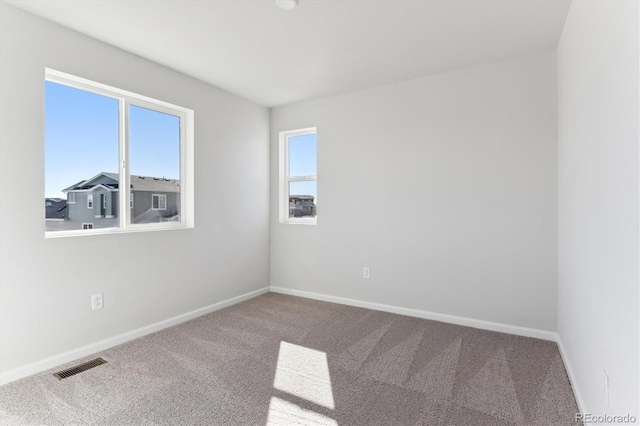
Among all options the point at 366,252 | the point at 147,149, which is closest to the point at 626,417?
the point at 366,252

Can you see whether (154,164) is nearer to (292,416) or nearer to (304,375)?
(304,375)

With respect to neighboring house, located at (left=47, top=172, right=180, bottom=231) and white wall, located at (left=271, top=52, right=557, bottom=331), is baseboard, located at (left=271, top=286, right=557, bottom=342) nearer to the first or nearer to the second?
white wall, located at (left=271, top=52, right=557, bottom=331)

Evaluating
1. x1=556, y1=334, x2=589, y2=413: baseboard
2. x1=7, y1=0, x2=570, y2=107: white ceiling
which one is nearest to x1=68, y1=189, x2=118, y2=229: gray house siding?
x1=7, y1=0, x2=570, y2=107: white ceiling

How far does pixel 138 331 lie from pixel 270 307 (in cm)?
138

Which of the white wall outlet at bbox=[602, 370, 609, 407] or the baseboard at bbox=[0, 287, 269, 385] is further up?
the white wall outlet at bbox=[602, 370, 609, 407]

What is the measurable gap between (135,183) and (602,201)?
3.43 m

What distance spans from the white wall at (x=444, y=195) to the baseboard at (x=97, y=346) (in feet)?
4.35

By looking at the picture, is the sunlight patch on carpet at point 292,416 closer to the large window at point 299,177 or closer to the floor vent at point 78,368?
the floor vent at point 78,368

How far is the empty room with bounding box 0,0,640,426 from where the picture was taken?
1.84 m

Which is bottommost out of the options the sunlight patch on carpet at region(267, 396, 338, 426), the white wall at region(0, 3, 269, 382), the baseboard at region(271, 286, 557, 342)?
the sunlight patch on carpet at region(267, 396, 338, 426)

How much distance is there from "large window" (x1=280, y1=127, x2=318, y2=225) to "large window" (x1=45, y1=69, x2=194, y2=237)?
138cm

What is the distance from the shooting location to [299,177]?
4.45 meters

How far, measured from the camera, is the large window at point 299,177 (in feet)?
14.3

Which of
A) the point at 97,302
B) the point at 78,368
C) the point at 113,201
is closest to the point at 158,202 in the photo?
the point at 113,201
